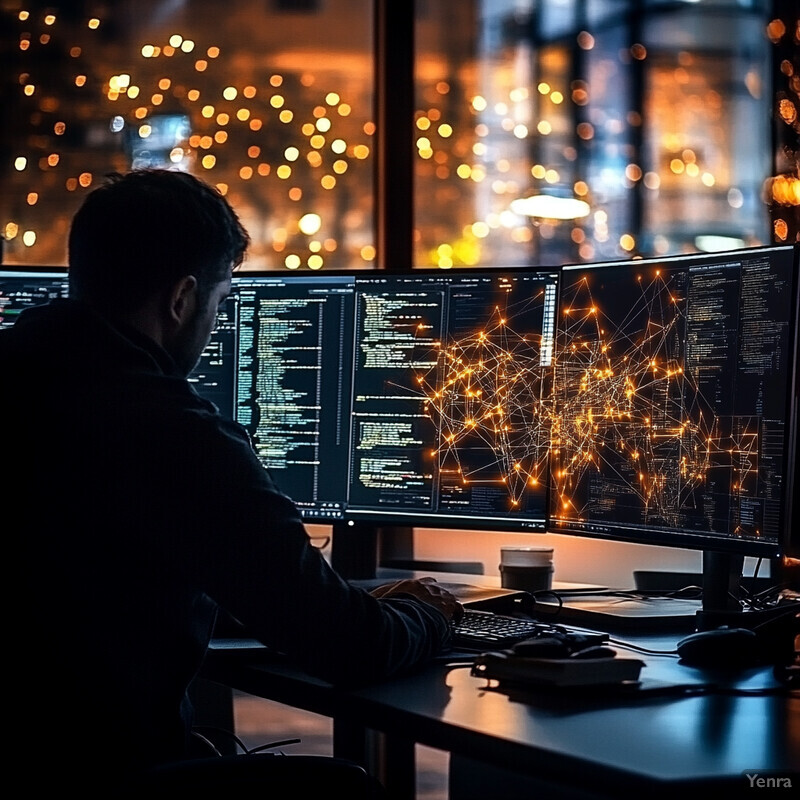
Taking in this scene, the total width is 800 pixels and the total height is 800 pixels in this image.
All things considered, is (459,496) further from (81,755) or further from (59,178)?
(59,178)

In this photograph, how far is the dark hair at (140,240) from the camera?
1409 millimetres

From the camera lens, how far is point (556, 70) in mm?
5270

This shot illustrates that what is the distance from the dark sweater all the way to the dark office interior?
9 centimetres

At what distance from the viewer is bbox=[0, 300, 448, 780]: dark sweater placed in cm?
124

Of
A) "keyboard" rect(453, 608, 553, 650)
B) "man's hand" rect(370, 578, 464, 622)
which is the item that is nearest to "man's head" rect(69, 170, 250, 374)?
"man's hand" rect(370, 578, 464, 622)

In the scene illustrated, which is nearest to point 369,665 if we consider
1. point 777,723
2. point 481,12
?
point 777,723

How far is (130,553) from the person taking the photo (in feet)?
4.14

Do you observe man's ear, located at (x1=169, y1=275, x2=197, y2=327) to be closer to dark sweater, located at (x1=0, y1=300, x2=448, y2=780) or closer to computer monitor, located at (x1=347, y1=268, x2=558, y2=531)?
dark sweater, located at (x1=0, y1=300, x2=448, y2=780)

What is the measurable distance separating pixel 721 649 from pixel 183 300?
821 millimetres

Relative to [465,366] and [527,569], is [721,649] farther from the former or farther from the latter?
[465,366]

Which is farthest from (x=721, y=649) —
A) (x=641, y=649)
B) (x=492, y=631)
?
(x=492, y=631)

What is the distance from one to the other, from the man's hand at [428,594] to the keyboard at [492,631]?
3cm

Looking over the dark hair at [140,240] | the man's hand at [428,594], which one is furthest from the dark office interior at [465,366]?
the dark hair at [140,240]

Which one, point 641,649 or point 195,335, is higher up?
point 195,335
